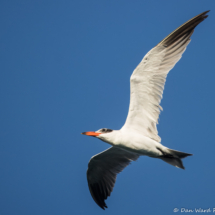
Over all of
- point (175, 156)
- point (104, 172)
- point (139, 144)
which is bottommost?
point (104, 172)

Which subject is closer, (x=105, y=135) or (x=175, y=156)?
(x=105, y=135)

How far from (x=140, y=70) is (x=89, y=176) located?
4404 millimetres

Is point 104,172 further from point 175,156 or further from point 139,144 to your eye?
point 175,156

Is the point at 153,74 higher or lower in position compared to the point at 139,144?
higher

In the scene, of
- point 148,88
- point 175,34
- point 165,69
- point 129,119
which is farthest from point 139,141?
point 175,34

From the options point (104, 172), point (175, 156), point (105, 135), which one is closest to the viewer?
point (105, 135)

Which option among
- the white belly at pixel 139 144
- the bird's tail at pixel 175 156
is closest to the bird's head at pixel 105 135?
the white belly at pixel 139 144

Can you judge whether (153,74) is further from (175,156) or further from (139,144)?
(175,156)

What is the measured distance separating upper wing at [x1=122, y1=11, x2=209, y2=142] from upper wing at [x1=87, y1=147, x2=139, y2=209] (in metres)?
1.71

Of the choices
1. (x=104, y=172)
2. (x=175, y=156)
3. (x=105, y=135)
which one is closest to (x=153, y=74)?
(x=105, y=135)

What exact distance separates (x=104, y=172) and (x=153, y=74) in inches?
159

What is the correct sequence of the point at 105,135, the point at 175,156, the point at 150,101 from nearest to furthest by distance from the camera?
the point at 105,135, the point at 175,156, the point at 150,101

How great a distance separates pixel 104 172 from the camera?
37.4 feet

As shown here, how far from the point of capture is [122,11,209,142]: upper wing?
9.55m
